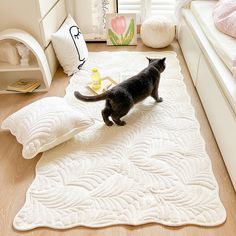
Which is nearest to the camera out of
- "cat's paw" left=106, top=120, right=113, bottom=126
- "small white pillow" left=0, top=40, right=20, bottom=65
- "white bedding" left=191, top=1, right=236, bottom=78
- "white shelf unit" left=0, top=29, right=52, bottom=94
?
"white bedding" left=191, top=1, right=236, bottom=78

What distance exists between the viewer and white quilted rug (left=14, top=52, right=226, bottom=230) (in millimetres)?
1276

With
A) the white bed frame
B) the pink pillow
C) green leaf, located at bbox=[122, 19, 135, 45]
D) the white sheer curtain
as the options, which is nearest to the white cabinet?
the white sheer curtain

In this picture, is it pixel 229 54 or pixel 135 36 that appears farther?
pixel 135 36

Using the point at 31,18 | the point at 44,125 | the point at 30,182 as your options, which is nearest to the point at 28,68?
the point at 31,18

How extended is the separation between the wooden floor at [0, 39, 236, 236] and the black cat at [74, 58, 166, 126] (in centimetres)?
40

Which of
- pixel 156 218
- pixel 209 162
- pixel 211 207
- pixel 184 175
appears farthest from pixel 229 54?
pixel 156 218

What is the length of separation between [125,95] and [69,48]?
3.01 feet

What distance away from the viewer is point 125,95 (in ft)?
5.74

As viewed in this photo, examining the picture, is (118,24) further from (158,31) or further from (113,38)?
(158,31)

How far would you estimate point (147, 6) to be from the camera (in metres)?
3.00

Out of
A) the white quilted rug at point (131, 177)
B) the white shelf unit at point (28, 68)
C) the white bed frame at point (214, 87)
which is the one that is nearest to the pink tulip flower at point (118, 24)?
the white bed frame at point (214, 87)

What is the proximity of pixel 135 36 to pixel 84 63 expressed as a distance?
26.9 inches

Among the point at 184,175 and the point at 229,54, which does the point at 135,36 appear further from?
the point at 184,175

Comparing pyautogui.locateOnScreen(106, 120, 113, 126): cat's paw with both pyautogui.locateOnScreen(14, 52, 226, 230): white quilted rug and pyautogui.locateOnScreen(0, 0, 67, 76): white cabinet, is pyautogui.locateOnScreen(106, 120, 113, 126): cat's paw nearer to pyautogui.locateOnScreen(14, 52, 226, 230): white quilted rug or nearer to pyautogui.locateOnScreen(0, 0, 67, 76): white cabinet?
pyautogui.locateOnScreen(14, 52, 226, 230): white quilted rug
